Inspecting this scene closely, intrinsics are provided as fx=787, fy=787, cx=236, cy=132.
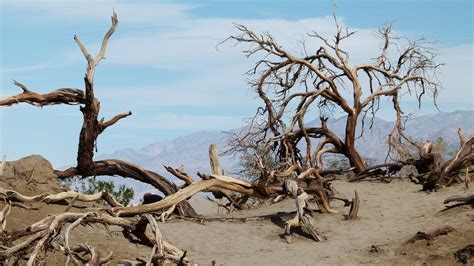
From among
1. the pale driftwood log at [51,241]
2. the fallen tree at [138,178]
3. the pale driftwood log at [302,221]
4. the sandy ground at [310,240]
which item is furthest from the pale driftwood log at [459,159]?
the pale driftwood log at [51,241]

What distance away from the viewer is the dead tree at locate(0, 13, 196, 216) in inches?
539

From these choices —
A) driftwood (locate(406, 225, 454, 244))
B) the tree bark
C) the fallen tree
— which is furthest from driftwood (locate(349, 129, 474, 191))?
driftwood (locate(406, 225, 454, 244))

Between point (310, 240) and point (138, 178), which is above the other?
point (138, 178)

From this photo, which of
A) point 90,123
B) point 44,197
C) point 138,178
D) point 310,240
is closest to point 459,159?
point 310,240

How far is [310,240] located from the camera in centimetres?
1188

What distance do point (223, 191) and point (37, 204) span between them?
3.53m

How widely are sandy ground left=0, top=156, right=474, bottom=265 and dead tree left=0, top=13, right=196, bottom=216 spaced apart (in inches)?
65.9

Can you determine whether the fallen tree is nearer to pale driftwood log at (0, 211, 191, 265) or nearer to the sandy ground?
pale driftwood log at (0, 211, 191, 265)

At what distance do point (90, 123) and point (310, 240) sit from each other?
4678 mm

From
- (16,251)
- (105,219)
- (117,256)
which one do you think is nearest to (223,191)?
(117,256)

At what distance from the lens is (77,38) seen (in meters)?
13.6

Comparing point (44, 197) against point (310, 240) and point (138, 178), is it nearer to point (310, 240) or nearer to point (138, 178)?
point (310, 240)

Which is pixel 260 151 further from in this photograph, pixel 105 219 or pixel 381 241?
pixel 105 219

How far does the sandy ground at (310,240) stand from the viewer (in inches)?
399
